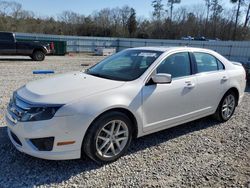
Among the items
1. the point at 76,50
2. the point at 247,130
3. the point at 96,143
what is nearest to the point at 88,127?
the point at 96,143

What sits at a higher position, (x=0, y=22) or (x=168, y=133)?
(x=0, y=22)

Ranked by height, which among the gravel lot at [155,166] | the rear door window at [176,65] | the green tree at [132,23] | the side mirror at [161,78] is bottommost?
the gravel lot at [155,166]

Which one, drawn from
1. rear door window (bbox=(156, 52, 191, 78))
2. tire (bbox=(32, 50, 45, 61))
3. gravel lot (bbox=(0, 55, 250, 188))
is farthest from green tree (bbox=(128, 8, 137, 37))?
gravel lot (bbox=(0, 55, 250, 188))

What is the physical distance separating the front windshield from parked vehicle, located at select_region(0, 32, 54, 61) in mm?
13111

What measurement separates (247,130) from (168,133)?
1669 mm

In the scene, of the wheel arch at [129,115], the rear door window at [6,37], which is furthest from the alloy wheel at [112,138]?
the rear door window at [6,37]

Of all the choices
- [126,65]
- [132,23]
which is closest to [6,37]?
[126,65]

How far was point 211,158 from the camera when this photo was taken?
343 centimetres

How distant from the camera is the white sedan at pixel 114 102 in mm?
2736

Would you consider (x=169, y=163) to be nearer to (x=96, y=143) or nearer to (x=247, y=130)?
(x=96, y=143)

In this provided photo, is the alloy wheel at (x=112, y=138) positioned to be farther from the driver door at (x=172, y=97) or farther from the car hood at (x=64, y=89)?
the car hood at (x=64, y=89)

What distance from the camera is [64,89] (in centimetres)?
306

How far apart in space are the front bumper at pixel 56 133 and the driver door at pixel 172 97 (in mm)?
1037

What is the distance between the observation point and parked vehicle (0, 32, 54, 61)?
49.2ft
